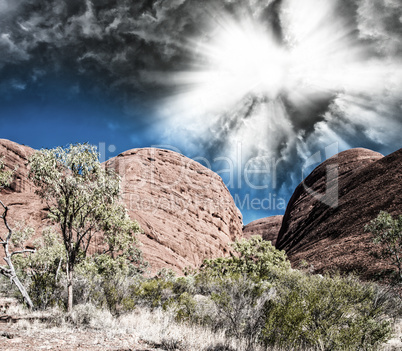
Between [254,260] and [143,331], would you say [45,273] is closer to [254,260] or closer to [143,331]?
[143,331]

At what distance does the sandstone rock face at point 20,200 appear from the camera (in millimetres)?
27562

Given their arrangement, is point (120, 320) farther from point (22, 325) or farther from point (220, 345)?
point (220, 345)

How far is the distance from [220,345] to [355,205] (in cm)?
4202

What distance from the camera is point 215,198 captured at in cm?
5444

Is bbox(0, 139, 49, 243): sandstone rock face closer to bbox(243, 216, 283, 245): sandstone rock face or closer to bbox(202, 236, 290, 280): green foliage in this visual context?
bbox(202, 236, 290, 280): green foliage

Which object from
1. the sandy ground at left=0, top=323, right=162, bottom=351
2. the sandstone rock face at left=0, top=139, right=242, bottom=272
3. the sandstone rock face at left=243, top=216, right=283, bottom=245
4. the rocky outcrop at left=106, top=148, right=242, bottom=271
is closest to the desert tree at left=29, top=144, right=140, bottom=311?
the sandy ground at left=0, top=323, right=162, bottom=351

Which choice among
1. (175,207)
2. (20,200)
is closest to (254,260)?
(175,207)

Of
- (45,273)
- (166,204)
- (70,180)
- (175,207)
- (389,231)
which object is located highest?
(166,204)

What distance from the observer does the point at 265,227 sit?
336 ft

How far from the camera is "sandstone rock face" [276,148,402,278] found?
28.6 metres

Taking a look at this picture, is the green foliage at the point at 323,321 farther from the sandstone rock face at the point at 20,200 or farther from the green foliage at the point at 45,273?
the sandstone rock face at the point at 20,200

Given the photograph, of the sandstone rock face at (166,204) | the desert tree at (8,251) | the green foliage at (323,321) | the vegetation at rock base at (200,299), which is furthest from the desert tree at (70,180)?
the sandstone rock face at (166,204)

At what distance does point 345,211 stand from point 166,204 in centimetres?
3057

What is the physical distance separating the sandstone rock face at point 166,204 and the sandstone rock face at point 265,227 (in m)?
43.8
